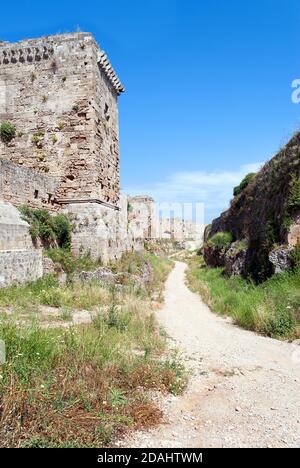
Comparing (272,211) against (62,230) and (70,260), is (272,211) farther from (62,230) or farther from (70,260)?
(62,230)

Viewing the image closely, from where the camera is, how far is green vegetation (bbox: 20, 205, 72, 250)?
1223 cm

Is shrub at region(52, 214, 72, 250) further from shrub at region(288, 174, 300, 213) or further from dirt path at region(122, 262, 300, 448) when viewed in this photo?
shrub at region(288, 174, 300, 213)

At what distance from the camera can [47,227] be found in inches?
516

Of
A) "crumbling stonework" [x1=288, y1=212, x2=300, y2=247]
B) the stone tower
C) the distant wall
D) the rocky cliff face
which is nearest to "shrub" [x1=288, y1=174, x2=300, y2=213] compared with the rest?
the rocky cliff face

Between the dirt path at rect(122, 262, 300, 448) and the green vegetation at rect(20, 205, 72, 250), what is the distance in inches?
273

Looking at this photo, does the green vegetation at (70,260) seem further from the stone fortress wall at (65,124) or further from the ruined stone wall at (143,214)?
the ruined stone wall at (143,214)

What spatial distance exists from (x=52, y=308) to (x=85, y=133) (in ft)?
28.2

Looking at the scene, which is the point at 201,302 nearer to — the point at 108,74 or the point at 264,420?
the point at 264,420

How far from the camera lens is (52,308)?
848 centimetres

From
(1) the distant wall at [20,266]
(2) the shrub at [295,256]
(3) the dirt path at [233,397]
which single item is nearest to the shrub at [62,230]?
(1) the distant wall at [20,266]

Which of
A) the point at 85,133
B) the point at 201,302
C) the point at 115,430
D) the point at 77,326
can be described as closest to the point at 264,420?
the point at 115,430

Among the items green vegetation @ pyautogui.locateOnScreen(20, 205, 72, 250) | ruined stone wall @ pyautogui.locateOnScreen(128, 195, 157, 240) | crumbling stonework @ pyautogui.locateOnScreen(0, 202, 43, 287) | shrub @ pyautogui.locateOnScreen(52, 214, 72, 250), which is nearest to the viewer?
crumbling stonework @ pyautogui.locateOnScreen(0, 202, 43, 287)

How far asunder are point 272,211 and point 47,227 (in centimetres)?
811

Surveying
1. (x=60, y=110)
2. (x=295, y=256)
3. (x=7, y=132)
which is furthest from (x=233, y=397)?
(x=7, y=132)
